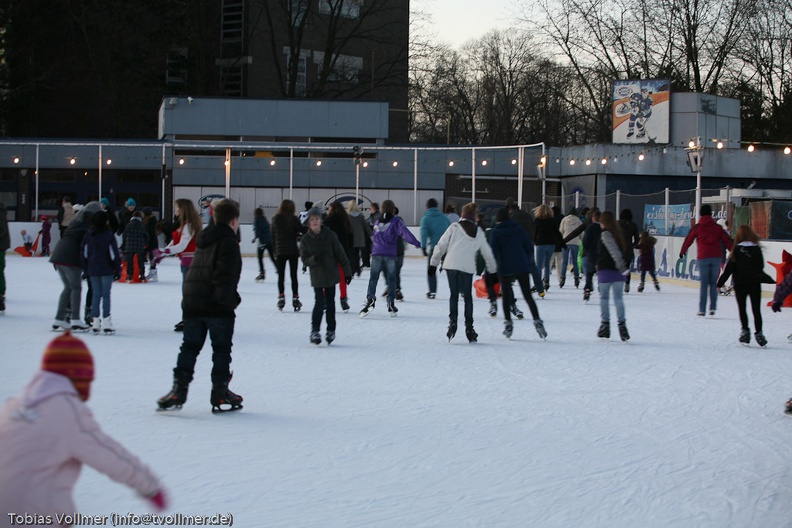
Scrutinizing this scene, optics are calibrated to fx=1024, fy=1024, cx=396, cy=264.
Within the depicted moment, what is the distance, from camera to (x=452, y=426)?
606 centimetres

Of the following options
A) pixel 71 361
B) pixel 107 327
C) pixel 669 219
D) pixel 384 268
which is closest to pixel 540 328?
pixel 384 268

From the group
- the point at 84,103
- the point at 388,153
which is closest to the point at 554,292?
the point at 388,153

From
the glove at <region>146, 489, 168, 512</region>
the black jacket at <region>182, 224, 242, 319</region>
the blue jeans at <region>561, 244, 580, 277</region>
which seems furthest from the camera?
the blue jeans at <region>561, 244, 580, 277</region>

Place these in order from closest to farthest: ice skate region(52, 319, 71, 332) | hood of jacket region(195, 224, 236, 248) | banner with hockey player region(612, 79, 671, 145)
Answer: hood of jacket region(195, 224, 236, 248) → ice skate region(52, 319, 71, 332) → banner with hockey player region(612, 79, 671, 145)

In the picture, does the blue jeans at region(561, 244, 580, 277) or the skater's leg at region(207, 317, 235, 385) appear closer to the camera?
the skater's leg at region(207, 317, 235, 385)

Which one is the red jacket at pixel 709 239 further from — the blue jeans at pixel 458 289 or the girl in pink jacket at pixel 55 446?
the girl in pink jacket at pixel 55 446

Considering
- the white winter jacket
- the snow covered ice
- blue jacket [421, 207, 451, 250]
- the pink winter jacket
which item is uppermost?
blue jacket [421, 207, 451, 250]

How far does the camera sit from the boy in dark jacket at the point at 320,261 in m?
9.48

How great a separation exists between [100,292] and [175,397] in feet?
14.1

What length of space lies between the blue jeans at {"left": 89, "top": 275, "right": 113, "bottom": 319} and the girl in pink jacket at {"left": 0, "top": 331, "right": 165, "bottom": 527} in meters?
7.72

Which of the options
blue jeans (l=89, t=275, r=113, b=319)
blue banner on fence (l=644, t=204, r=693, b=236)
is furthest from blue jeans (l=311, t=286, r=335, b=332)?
blue banner on fence (l=644, t=204, r=693, b=236)

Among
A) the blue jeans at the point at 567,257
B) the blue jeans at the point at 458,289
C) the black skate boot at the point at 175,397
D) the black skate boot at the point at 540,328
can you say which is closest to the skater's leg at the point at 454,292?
the blue jeans at the point at 458,289

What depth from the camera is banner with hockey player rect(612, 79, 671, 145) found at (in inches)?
1486

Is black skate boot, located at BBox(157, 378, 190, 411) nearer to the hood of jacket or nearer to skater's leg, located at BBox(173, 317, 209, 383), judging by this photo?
skater's leg, located at BBox(173, 317, 209, 383)
